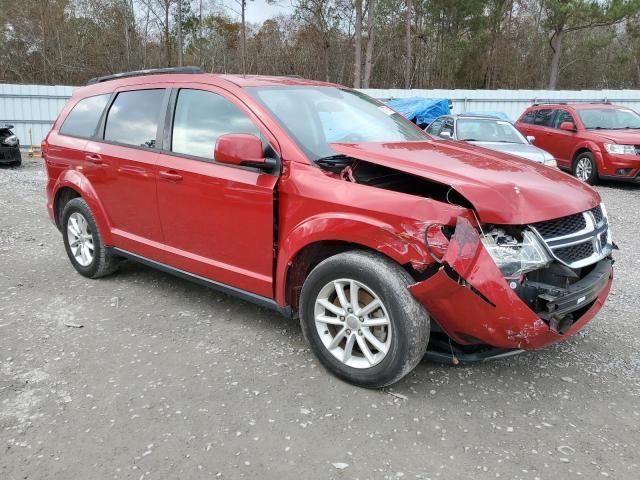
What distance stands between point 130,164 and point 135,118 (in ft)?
1.30

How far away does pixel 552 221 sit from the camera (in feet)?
9.59

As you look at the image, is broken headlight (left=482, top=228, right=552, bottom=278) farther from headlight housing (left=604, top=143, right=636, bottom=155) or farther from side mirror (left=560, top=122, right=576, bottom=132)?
side mirror (left=560, top=122, right=576, bottom=132)

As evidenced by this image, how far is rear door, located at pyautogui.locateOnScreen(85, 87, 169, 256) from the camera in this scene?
13.8 feet

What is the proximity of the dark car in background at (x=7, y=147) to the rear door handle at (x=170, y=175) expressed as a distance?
10.8m

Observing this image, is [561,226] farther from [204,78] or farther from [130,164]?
[130,164]

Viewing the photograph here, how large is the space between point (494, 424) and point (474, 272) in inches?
33.3

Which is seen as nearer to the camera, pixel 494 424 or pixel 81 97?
pixel 494 424

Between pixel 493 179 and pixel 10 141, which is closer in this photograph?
pixel 493 179

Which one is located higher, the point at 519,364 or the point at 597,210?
the point at 597,210

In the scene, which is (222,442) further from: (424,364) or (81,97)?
(81,97)

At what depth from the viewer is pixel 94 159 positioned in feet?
15.3

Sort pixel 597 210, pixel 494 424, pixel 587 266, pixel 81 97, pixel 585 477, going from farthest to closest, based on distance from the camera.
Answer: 1. pixel 81 97
2. pixel 597 210
3. pixel 587 266
4. pixel 494 424
5. pixel 585 477

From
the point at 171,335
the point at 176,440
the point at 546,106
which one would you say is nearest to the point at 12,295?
the point at 171,335

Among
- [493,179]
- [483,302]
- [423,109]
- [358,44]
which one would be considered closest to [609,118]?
[423,109]
